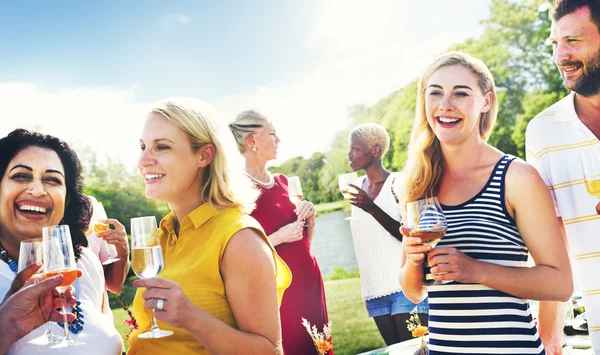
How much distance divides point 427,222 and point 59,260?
1.40 meters

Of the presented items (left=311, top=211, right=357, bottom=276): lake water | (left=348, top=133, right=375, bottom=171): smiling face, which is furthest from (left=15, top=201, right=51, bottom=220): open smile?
(left=311, top=211, right=357, bottom=276): lake water

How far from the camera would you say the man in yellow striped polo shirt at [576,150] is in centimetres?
237

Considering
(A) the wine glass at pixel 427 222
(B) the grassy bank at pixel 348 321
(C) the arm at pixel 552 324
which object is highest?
(A) the wine glass at pixel 427 222

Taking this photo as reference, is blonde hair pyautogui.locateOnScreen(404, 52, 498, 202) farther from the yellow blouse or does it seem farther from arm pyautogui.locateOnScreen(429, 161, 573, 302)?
the yellow blouse

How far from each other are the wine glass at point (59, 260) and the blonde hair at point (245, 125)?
7.95 feet

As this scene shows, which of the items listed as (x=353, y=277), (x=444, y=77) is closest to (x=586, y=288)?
(x=444, y=77)

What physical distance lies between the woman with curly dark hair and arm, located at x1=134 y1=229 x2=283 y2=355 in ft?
2.24

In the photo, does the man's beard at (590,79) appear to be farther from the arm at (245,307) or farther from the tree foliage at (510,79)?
the tree foliage at (510,79)

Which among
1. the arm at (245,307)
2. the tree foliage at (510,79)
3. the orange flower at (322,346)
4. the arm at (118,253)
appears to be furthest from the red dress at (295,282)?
the tree foliage at (510,79)

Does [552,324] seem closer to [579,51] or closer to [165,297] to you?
[579,51]

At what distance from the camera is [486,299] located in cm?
207

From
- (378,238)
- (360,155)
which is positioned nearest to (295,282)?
(378,238)

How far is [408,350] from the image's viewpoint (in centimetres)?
336

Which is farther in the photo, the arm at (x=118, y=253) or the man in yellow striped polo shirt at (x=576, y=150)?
the arm at (x=118, y=253)
